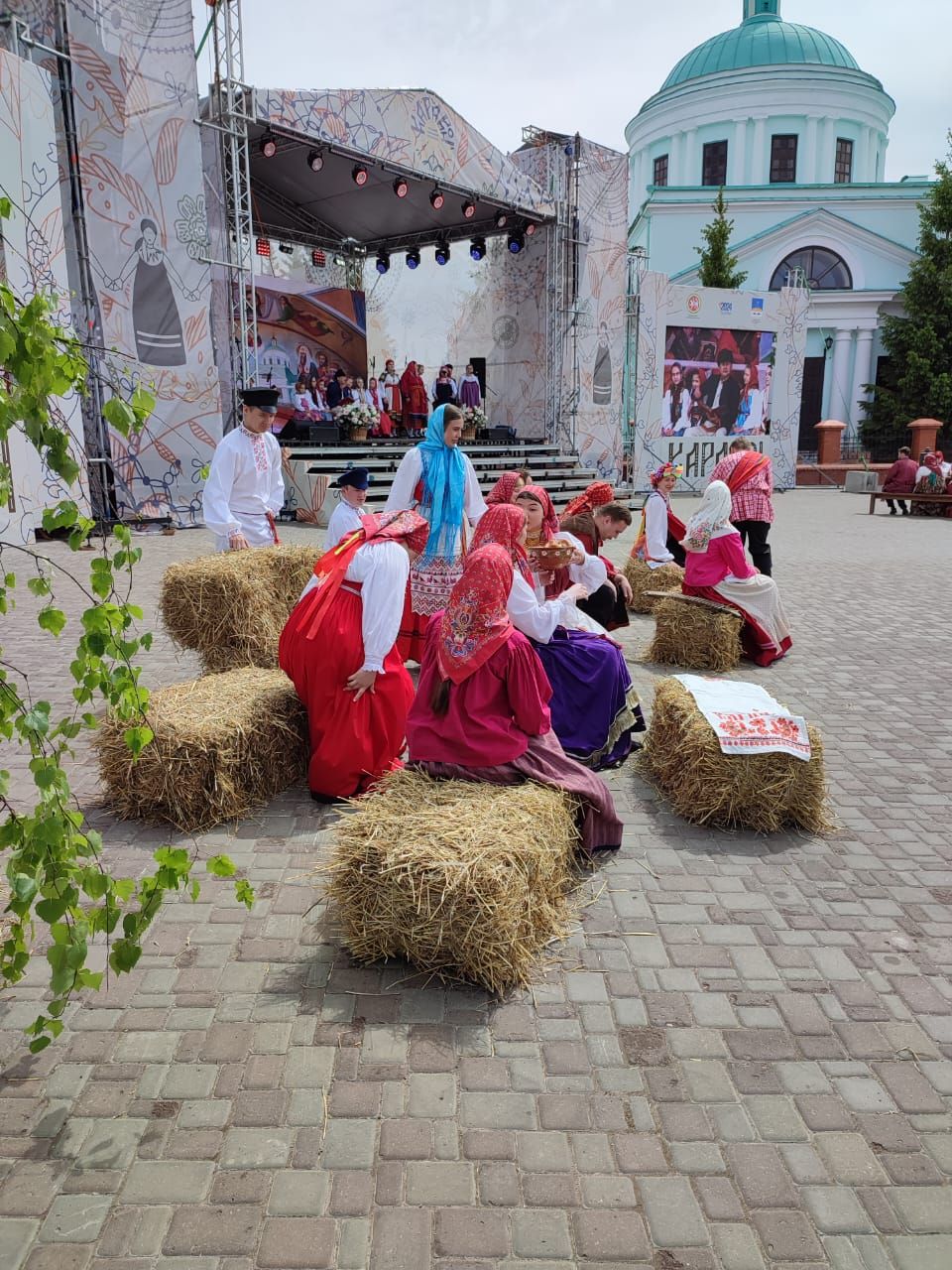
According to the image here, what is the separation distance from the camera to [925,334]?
106 ft

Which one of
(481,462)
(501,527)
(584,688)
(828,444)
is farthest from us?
(828,444)

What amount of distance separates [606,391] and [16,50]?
14132 mm

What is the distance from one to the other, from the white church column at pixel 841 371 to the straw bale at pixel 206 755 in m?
36.1

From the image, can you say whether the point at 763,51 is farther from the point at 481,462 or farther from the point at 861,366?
the point at 481,462

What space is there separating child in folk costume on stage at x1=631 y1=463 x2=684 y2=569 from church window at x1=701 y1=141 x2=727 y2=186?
3919 centimetres

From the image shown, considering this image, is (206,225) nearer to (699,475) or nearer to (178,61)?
(178,61)

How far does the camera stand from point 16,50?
41.3 feet

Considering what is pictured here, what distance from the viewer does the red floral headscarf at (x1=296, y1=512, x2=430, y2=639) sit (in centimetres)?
452

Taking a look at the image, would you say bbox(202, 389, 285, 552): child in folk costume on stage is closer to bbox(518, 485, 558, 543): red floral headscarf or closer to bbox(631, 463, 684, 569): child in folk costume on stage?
bbox(518, 485, 558, 543): red floral headscarf

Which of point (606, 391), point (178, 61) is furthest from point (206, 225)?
point (606, 391)

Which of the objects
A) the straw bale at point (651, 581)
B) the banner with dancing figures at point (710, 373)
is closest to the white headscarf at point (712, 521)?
the straw bale at point (651, 581)

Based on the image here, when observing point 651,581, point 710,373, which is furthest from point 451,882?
point 710,373

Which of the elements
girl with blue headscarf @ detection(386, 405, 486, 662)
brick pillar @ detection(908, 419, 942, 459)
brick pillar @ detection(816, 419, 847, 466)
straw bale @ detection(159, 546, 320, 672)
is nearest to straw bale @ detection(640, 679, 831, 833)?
girl with blue headscarf @ detection(386, 405, 486, 662)

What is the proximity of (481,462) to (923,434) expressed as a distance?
16.7 meters
